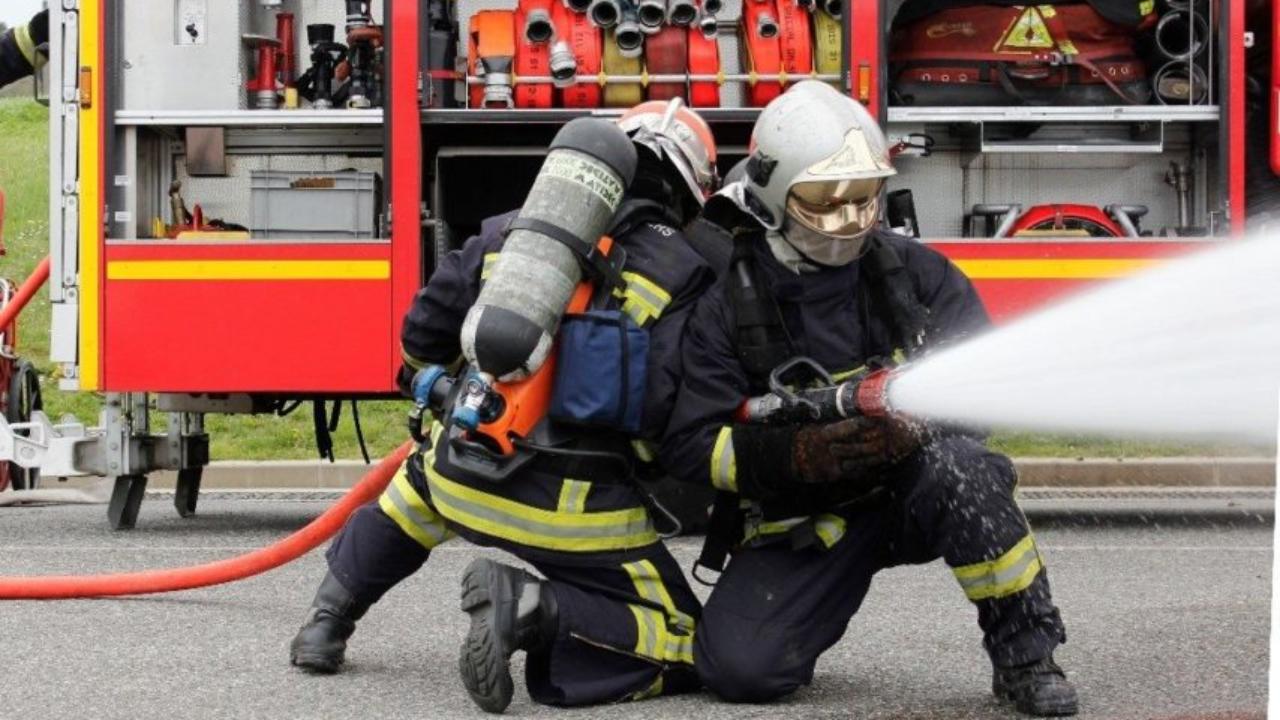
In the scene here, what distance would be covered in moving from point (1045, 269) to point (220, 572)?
3.54 m

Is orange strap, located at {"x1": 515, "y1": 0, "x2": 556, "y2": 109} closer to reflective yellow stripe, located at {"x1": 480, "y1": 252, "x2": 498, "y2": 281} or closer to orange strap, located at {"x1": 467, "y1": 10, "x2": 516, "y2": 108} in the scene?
orange strap, located at {"x1": 467, "y1": 10, "x2": 516, "y2": 108}

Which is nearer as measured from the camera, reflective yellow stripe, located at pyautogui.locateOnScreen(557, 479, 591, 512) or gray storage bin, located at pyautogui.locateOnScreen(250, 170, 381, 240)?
reflective yellow stripe, located at pyautogui.locateOnScreen(557, 479, 591, 512)

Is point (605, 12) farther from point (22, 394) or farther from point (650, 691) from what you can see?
point (650, 691)

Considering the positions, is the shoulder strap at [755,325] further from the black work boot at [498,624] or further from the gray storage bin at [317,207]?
the gray storage bin at [317,207]

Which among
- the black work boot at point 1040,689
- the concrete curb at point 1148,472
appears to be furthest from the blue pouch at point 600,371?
the concrete curb at point 1148,472

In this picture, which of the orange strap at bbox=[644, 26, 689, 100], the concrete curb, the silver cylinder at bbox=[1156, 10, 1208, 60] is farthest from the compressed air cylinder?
the concrete curb

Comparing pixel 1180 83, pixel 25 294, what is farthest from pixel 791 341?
pixel 25 294

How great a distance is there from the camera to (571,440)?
4.50 metres

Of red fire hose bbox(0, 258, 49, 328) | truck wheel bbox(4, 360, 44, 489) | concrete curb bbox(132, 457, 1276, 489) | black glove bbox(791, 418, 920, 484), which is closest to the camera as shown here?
black glove bbox(791, 418, 920, 484)

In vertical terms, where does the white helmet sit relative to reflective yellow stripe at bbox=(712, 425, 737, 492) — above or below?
above

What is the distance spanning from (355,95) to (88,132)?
1.02 metres

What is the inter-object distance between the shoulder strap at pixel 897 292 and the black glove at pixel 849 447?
38 centimetres

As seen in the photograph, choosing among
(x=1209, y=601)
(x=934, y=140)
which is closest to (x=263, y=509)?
(x=934, y=140)

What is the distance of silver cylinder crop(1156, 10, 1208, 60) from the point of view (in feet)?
26.6
